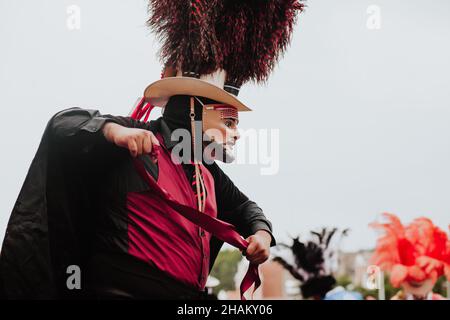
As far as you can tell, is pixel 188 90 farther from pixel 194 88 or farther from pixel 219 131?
pixel 219 131

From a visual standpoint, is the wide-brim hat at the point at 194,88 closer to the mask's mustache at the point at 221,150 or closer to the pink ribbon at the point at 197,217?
the mask's mustache at the point at 221,150

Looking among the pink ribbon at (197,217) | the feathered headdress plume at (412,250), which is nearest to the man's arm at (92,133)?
the pink ribbon at (197,217)

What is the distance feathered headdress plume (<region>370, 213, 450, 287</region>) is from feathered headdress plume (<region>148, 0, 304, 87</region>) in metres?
2.15

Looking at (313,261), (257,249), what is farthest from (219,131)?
(313,261)

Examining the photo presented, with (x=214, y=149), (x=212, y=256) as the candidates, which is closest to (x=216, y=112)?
(x=214, y=149)

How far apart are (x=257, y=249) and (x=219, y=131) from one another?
552 mm

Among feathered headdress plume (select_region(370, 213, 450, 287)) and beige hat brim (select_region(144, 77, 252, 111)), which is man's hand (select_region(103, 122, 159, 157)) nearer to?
beige hat brim (select_region(144, 77, 252, 111))

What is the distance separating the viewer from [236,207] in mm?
3207

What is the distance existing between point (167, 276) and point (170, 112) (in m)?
0.73

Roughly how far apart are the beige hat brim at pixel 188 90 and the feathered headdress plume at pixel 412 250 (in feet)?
7.66

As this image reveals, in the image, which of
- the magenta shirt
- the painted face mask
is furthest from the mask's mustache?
the magenta shirt

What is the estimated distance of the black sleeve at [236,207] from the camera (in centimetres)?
312
